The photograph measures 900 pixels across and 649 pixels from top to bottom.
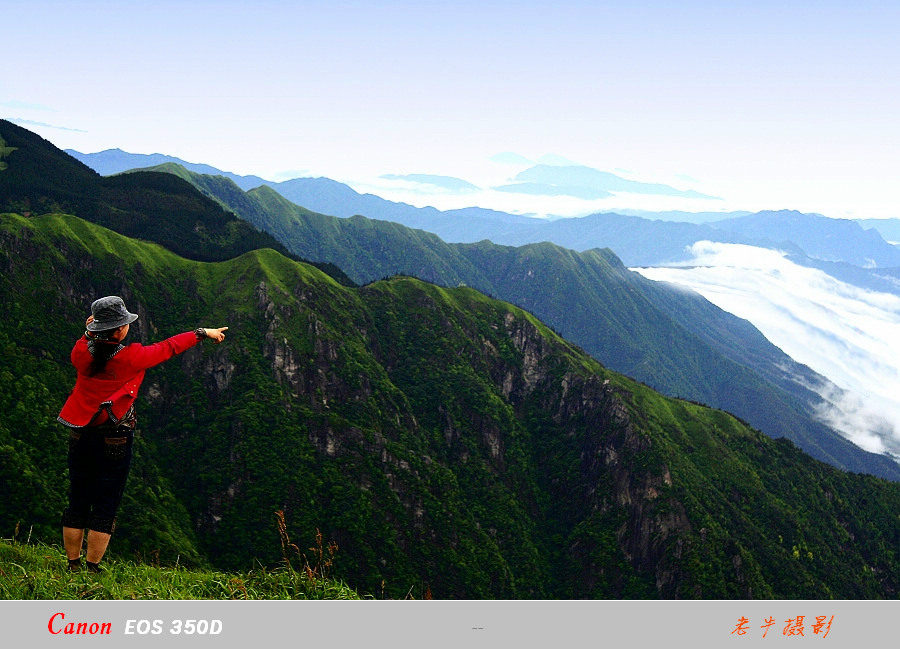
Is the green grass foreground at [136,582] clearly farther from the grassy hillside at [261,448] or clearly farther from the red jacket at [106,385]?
the grassy hillside at [261,448]

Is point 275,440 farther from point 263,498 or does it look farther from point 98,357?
point 98,357

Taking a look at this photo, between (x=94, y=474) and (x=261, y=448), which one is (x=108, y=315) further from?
(x=261, y=448)

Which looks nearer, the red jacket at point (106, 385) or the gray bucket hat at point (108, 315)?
the gray bucket hat at point (108, 315)

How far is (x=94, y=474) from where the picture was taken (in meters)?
10.8

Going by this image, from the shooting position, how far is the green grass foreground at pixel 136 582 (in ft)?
29.6

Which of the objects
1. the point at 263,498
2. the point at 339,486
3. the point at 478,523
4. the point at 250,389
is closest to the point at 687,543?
the point at 478,523

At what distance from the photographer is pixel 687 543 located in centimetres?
19475

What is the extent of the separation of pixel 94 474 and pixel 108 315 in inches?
132

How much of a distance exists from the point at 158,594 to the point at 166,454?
586ft

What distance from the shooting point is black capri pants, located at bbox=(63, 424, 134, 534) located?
10672mm

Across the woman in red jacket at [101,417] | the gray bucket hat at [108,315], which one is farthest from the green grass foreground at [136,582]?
the gray bucket hat at [108,315]

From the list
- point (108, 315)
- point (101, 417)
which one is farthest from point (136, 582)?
point (108, 315)

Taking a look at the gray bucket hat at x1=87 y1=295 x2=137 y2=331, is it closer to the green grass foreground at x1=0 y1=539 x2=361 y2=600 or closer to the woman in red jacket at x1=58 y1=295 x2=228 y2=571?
the woman in red jacket at x1=58 y1=295 x2=228 y2=571

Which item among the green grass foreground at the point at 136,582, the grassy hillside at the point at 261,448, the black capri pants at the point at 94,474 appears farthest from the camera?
the grassy hillside at the point at 261,448
